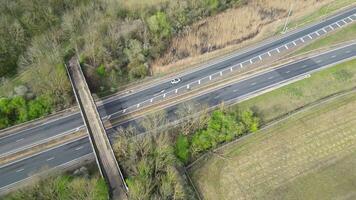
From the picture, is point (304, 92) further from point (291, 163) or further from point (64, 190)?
point (64, 190)

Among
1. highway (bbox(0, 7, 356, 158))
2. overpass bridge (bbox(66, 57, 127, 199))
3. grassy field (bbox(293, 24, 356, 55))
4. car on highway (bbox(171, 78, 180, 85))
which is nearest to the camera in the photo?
overpass bridge (bbox(66, 57, 127, 199))

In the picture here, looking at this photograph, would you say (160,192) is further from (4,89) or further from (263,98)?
(4,89)

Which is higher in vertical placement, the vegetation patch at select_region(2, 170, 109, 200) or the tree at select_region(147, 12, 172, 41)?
the tree at select_region(147, 12, 172, 41)

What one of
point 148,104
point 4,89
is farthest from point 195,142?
point 4,89

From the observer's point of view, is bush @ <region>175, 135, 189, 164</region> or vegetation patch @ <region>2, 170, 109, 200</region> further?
bush @ <region>175, 135, 189, 164</region>

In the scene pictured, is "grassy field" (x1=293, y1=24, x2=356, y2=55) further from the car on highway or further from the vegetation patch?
the vegetation patch

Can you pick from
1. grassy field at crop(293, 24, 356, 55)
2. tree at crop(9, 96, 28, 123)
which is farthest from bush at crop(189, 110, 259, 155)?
tree at crop(9, 96, 28, 123)
